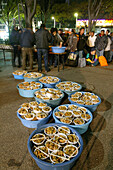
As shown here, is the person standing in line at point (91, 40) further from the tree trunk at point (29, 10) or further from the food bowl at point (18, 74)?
the food bowl at point (18, 74)

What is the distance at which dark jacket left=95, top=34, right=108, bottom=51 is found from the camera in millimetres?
8594

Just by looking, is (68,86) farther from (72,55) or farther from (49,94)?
(72,55)

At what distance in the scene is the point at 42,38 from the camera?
6574mm

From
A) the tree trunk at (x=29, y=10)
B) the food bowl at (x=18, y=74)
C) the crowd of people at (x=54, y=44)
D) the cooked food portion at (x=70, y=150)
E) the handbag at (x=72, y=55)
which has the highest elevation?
the tree trunk at (x=29, y=10)

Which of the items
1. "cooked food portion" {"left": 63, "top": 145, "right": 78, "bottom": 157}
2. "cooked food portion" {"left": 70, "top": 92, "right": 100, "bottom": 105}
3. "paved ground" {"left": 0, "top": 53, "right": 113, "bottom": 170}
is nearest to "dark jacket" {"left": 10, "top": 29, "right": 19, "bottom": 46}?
"paved ground" {"left": 0, "top": 53, "right": 113, "bottom": 170}

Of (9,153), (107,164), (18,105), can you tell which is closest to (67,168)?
(107,164)

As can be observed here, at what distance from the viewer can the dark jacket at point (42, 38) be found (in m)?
6.56

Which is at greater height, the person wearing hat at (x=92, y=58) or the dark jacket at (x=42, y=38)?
the dark jacket at (x=42, y=38)

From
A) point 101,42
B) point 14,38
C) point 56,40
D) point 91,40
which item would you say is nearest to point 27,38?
point 14,38

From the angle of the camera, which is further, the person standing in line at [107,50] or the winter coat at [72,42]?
the person standing in line at [107,50]

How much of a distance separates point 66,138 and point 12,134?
49.6 inches

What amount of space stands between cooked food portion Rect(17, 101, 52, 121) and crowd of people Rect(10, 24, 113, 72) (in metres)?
4.08

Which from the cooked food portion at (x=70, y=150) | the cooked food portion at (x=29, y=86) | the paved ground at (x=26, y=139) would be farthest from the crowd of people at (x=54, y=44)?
the cooked food portion at (x=70, y=150)

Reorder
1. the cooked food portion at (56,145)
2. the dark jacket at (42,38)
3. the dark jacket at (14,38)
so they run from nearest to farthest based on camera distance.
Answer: the cooked food portion at (56,145), the dark jacket at (42,38), the dark jacket at (14,38)
